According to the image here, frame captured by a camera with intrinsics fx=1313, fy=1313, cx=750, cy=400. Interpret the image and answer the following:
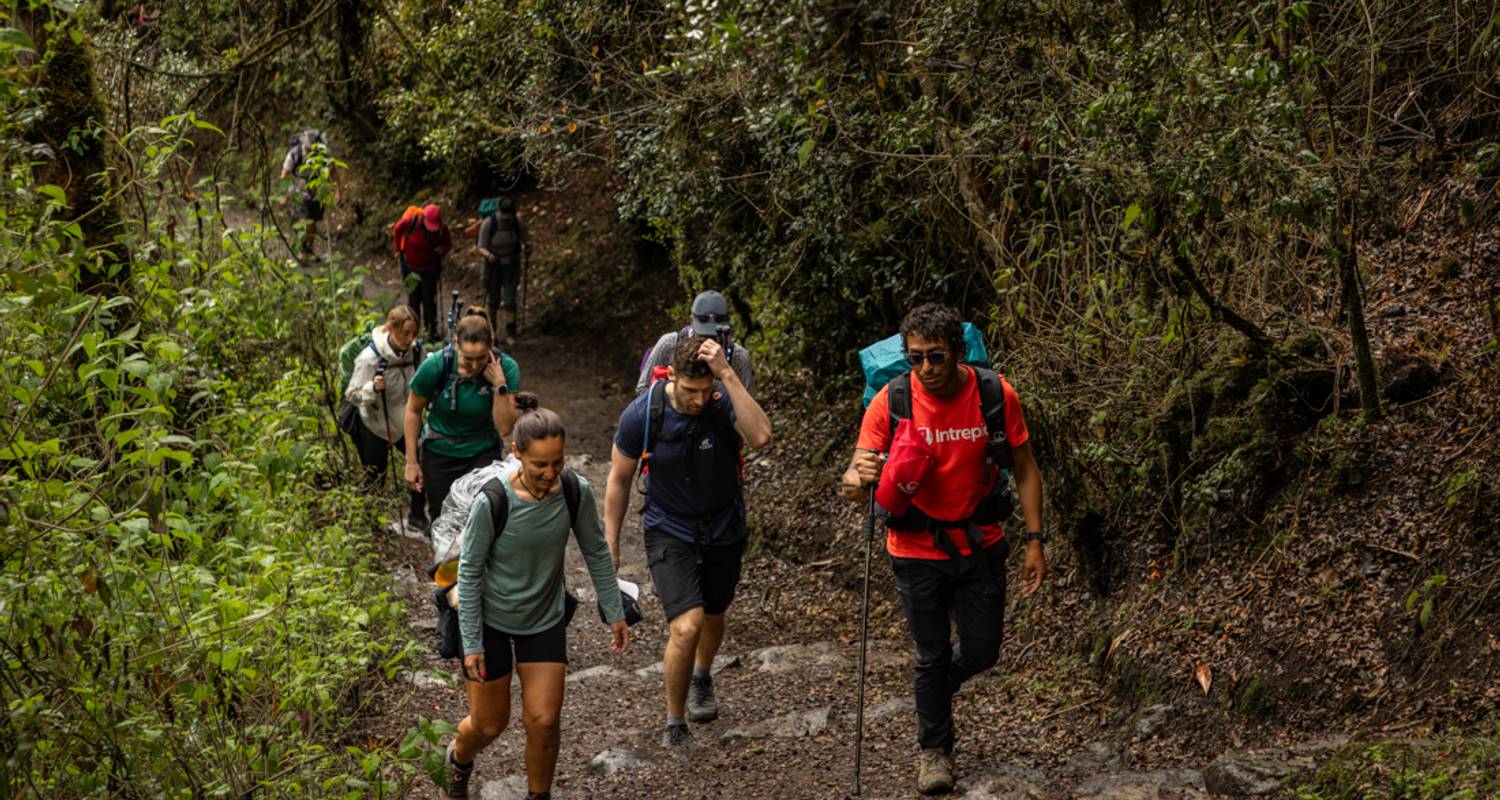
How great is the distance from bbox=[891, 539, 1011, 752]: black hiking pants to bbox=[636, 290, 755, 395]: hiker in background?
1.82m

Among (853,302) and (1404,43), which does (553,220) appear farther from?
(1404,43)

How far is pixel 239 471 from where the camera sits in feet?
26.2

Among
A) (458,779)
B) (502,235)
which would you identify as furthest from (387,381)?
(502,235)

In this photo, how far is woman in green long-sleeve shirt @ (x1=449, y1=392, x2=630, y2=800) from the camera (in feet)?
18.0

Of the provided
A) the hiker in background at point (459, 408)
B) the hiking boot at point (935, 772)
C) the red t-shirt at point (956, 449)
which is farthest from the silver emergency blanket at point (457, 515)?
the hiking boot at point (935, 772)

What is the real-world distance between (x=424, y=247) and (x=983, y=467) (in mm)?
11557

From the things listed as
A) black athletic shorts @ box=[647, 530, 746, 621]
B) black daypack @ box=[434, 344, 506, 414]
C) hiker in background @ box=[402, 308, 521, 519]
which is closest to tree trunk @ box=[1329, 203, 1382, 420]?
black athletic shorts @ box=[647, 530, 746, 621]

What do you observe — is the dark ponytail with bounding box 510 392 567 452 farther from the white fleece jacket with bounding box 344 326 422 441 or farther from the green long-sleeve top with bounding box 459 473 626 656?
the white fleece jacket with bounding box 344 326 422 441

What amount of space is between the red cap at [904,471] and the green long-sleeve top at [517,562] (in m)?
1.27

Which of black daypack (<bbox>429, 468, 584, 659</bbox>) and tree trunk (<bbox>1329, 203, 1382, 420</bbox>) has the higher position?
tree trunk (<bbox>1329, 203, 1382, 420</bbox>)

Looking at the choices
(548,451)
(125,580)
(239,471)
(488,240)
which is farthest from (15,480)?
(488,240)

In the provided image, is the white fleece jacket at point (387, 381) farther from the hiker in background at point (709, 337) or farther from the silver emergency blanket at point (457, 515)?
the silver emergency blanket at point (457, 515)

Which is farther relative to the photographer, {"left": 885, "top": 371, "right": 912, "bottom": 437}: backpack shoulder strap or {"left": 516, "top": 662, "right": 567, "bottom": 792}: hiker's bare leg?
{"left": 885, "top": 371, "right": 912, "bottom": 437}: backpack shoulder strap

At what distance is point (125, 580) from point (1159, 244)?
16.8 ft
